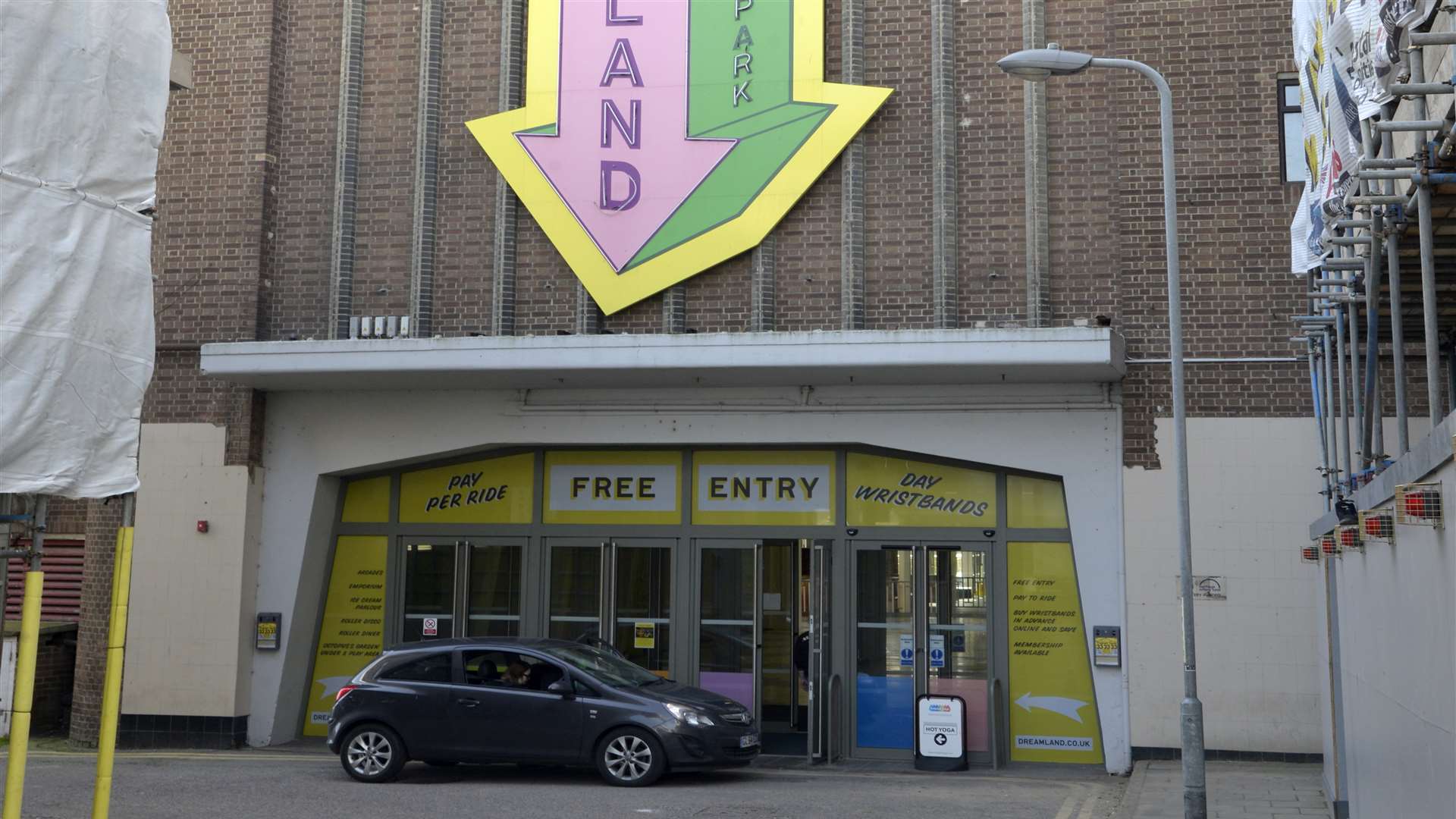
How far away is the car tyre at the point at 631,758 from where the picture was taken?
1437cm

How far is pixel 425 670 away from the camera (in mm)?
15234

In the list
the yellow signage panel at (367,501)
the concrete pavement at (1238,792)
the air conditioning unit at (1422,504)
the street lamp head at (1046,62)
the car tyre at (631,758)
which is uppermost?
the street lamp head at (1046,62)

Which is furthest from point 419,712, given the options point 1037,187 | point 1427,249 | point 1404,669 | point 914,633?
point 1427,249

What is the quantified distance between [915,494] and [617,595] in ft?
14.0

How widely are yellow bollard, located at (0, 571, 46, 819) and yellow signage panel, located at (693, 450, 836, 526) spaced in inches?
431

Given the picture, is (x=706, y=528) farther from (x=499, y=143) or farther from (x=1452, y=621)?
(x=1452, y=621)

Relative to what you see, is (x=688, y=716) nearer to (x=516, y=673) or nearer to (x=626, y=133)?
(x=516, y=673)

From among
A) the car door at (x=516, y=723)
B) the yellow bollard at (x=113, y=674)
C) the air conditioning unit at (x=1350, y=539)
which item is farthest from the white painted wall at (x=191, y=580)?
the air conditioning unit at (x=1350, y=539)

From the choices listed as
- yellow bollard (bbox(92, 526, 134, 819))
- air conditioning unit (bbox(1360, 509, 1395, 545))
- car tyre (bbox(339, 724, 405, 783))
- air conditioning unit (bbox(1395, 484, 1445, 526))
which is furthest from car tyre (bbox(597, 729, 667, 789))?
air conditioning unit (bbox(1395, 484, 1445, 526))

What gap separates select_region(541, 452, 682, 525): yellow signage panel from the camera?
61.9 ft

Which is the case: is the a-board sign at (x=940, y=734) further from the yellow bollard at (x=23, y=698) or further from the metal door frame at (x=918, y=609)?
the yellow bollard at (x=23, y=698)

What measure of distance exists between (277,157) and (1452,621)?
56.5 feet

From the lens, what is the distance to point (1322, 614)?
13.5m

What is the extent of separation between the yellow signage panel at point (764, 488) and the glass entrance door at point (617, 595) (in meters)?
0.86
